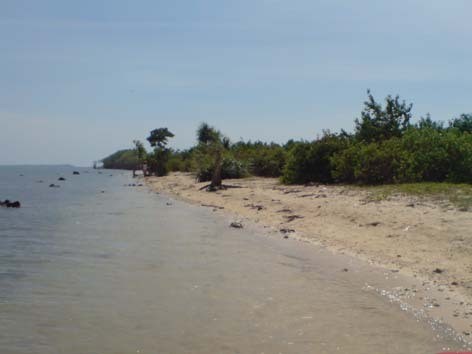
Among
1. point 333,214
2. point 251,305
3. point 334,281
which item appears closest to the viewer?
point 251,305

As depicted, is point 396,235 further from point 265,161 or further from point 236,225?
point 265,161

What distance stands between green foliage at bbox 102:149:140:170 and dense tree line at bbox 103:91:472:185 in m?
75.3

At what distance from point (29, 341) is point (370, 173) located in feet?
61.8

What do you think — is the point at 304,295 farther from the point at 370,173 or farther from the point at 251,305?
the point at 370,173

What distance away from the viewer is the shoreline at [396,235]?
7391mm

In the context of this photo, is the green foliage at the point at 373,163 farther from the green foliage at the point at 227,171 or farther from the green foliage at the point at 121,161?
the green foliage at the point at 121,161

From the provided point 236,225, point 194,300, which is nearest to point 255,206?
point 236,225

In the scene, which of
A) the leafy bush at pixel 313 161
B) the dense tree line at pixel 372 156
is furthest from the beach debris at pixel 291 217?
the leafy bush at pixel 313 161

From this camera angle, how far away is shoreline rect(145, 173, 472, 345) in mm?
7391

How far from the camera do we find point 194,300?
7707 millimetres

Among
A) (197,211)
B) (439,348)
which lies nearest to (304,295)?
(439,348)

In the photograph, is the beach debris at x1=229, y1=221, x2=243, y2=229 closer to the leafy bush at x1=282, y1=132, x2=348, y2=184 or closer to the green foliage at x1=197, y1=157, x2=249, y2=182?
the leafy bush at x1=282, y1=132, x2=348, y2=184

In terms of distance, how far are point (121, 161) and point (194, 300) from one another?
415ft

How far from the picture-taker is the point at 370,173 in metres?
22.8
